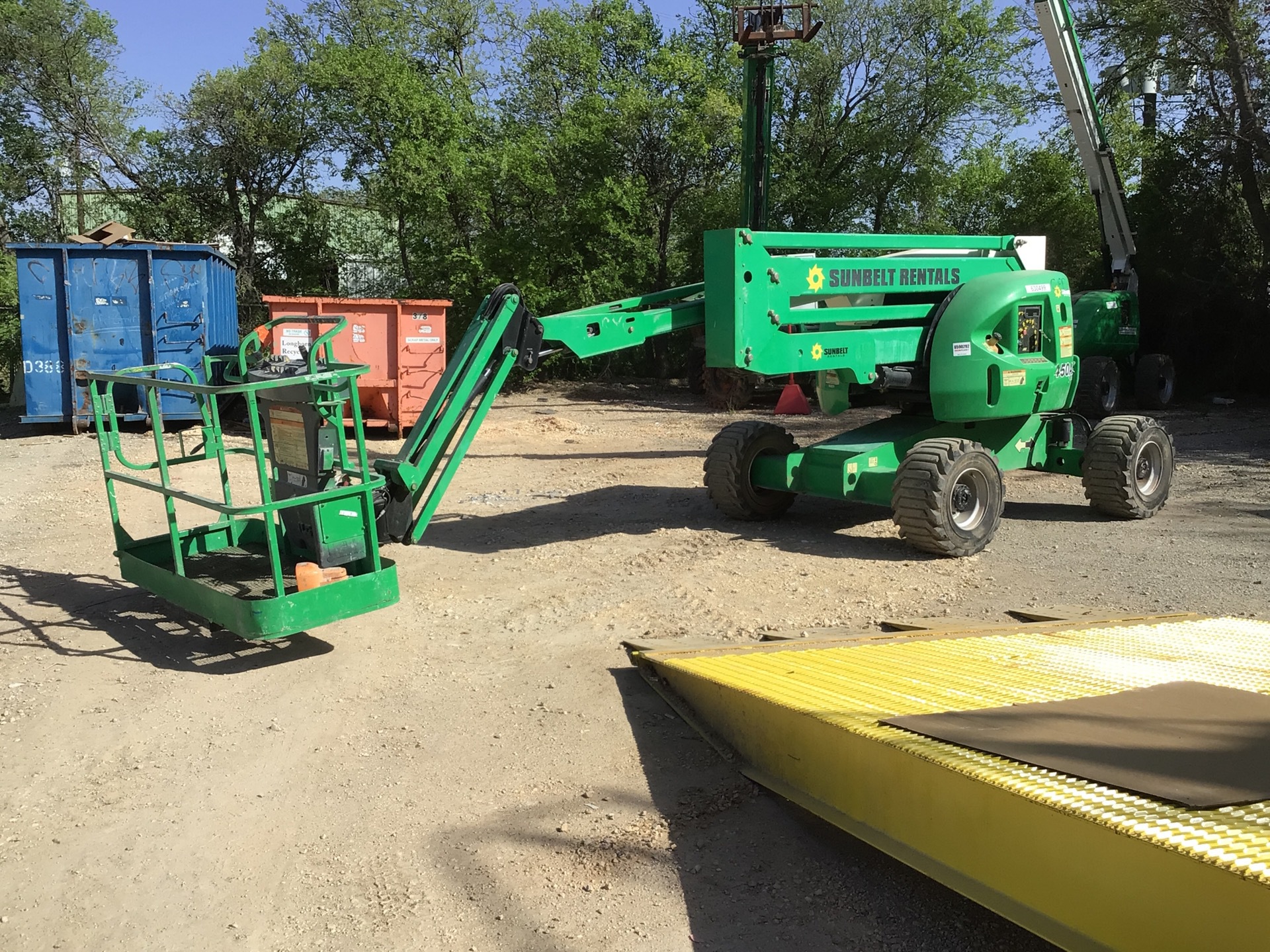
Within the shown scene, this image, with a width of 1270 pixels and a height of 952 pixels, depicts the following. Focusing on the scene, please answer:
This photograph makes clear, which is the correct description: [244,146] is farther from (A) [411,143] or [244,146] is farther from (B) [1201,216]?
(B) [1201,216]

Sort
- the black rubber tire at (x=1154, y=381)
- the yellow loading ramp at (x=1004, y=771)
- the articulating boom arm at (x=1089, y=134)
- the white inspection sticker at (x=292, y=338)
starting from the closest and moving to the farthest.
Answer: the yellow loading ramp at (x=1004, y=771) < the white inspection sticker at (x=292, y=338) < the articulating boom arm at (x=1089, y=134) < the black rubber tire at (x=1154, y=381)

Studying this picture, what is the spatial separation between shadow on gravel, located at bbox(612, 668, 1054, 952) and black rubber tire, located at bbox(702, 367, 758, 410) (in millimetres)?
14161

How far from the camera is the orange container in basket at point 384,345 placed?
583 inches

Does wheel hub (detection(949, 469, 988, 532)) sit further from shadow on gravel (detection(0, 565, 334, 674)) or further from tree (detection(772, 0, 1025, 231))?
tree (detection(772, 0, 1025, 231))

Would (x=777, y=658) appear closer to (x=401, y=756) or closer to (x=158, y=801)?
(x=401, y=756)

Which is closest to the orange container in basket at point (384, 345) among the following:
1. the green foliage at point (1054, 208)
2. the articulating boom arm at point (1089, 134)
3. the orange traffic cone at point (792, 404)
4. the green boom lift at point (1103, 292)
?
the orange traffic cone at point (792, 404)

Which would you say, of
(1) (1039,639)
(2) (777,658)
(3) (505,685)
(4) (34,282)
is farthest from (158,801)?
(4) (34,282)

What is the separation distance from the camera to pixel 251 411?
17.9 feet

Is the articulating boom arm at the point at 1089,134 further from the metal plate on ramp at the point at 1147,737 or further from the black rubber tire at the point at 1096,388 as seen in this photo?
the metal plate on ramp at the point at 1147,737

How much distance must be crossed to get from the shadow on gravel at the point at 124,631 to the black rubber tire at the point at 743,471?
4.03m

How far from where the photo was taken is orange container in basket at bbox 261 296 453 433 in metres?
14.8

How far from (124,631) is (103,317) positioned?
9.98 meters

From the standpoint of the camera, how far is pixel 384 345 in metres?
15.0

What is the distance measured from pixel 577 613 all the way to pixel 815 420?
Answer: 10450mm
